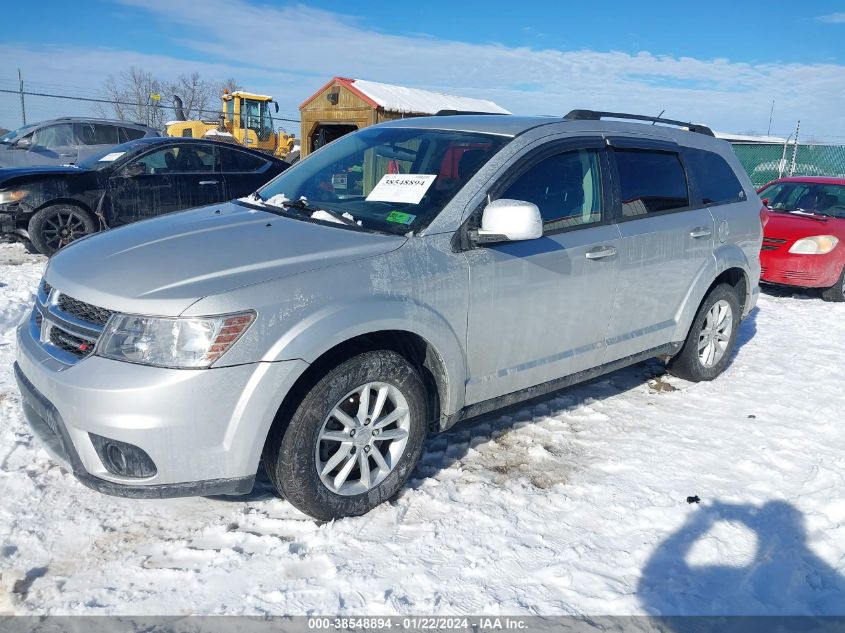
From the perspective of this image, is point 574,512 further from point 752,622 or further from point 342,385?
point 342,385

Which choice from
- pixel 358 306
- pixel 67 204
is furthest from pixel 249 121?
pixel 358 306

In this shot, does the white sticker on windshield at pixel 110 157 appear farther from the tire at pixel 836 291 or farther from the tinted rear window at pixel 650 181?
the tire at pixel 836 291

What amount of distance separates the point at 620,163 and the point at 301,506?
110 inches

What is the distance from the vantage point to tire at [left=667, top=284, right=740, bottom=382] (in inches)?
194

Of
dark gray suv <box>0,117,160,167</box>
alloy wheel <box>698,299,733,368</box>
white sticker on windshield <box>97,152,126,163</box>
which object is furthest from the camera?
dark gray suv <box>0,117,160,167</box>

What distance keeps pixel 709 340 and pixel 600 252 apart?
1871 mm

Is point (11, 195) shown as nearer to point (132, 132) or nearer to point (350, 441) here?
point (350, 441)

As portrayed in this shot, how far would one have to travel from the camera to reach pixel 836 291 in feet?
27.5

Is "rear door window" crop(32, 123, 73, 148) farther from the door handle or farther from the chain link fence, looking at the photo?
the chain link fence

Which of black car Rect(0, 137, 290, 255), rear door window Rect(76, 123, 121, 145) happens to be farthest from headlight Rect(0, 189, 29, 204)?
rear door window Rect(76, 123, 121, 145)

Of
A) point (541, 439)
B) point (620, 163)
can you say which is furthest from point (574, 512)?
point (620, 163)

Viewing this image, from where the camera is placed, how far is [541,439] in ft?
13.2

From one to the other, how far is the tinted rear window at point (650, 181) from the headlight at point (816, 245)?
15.0ft

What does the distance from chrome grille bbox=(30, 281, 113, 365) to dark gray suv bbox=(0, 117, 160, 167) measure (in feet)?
41.0
